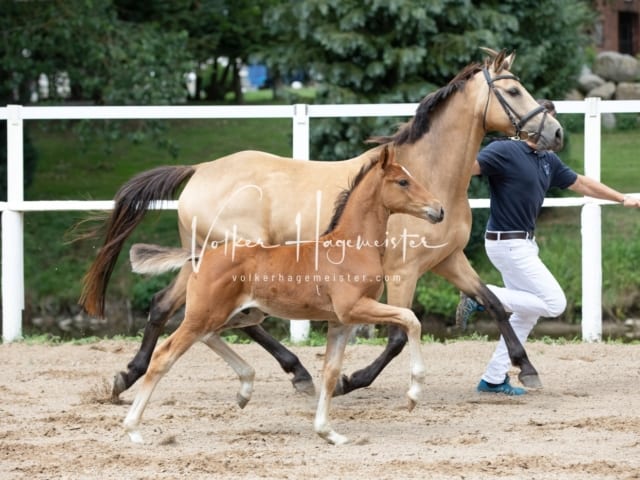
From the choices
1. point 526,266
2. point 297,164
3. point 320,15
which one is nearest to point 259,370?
point 297,164

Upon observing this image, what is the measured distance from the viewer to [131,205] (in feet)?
23.7

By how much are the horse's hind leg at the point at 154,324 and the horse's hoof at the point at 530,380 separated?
6.99ft

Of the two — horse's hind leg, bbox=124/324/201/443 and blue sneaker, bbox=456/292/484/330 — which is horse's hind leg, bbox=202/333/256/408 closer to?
horse's hind leg, bbox=124/324/201/443

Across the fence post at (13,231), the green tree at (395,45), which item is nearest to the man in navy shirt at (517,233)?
the fence post at (13,231)

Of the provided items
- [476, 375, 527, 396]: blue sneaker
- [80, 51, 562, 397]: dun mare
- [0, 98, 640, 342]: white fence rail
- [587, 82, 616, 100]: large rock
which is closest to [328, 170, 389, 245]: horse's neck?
[80, 51, 562, 397]: dun mare

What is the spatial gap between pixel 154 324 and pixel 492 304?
2.08 meters

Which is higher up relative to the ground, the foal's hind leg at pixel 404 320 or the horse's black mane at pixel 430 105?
the horse's black mane at pixel 430 105

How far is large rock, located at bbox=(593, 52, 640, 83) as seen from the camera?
866 inches

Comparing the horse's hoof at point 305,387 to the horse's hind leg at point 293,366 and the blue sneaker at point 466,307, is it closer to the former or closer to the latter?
the horse's hind leg at point 293,366

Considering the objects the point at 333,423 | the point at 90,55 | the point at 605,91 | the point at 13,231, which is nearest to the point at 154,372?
the point at 333,423

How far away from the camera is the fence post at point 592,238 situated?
357 inches

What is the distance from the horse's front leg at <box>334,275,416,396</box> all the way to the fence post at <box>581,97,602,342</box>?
2814 millimetres

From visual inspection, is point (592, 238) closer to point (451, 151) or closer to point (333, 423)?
point (451, 151)

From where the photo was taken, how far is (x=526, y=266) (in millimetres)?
6871
